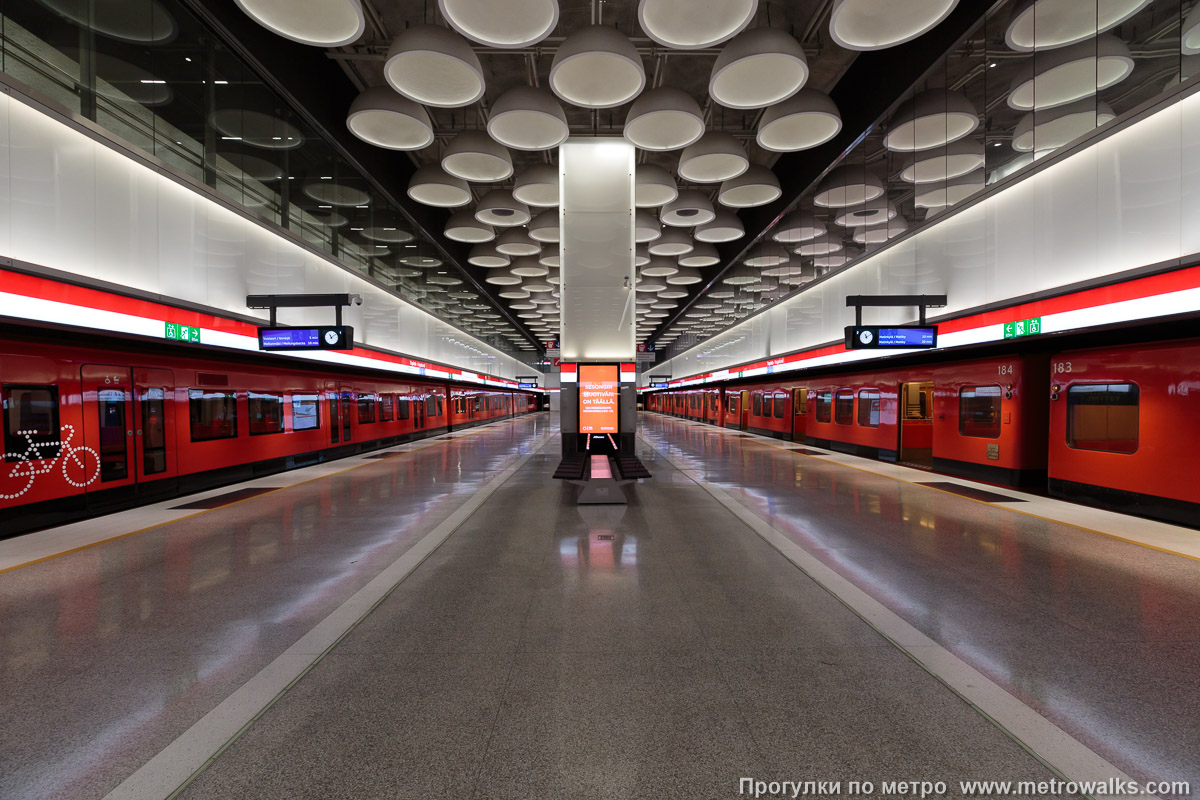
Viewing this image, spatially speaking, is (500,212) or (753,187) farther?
(500,212)

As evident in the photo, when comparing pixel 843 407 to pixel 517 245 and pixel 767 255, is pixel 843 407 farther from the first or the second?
pixel 517 245

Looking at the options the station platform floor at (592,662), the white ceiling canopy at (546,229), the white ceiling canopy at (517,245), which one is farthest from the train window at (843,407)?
the white ceiling canopy at (517,245)

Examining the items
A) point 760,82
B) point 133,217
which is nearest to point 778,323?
point 760,82

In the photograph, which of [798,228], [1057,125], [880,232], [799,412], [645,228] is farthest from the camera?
[799,412]

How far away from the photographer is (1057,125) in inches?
307

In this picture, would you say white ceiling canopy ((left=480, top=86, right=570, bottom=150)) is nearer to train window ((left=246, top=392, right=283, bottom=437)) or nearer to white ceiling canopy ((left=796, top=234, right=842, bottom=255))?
train window ((left=246, top=392, right=283, bottom=437))

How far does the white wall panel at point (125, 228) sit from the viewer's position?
20.5 feet

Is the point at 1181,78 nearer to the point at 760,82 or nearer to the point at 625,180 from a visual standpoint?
the point at 760,82

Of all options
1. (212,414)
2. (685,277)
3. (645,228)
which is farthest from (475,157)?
(685,277)

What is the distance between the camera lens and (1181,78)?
6.11 m

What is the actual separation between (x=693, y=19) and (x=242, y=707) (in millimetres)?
8529

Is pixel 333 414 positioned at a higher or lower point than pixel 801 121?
lower

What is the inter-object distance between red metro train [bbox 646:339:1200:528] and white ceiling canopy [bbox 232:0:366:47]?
40.8 ft

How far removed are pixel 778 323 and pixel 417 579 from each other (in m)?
18.1
